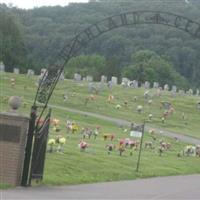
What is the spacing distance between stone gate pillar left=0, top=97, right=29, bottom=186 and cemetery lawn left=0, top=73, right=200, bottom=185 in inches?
67.4

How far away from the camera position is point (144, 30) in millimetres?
172250

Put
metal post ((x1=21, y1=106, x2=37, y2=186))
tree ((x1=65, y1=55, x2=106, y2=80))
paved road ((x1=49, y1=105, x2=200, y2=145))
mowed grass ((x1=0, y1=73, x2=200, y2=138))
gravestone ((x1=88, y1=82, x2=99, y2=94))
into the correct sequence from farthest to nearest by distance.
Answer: tree ((x1=65, y1=55, x2=106, y2=80)) < gravestone ((x1=88, y1=82, x2=99, y2=94)) < mowed grass ((x1=0, y1=73, x2=200, y2=138)) < paved road ((x1=49, y1=105, x2=200, y2=145)) < metal post ((x1=21, y1=106, x2=37, y2=186))

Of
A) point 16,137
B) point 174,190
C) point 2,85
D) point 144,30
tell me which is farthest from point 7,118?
point 144,30

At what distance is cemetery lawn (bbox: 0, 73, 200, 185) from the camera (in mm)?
23406

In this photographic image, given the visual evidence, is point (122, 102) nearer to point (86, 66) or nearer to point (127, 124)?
point (127, 124)

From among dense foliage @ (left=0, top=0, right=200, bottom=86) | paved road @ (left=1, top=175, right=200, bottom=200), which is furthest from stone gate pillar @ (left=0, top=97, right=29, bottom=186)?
dense foliage @ (left=0, top=0, right=200, bottom=86)

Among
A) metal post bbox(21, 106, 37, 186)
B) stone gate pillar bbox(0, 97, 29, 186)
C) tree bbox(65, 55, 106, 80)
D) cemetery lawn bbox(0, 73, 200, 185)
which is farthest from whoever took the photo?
tree bbox(65, 55, 106, 80)

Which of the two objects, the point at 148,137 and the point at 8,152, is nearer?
the point at 8,152

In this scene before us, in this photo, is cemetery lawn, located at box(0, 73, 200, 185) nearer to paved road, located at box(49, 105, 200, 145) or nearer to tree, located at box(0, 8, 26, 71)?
paved road, located at box(49, 105, 200, 145)

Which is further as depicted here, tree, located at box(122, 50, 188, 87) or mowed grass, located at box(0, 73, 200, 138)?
tree, located at box(122, 50, 188, 87)

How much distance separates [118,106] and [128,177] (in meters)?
36.8

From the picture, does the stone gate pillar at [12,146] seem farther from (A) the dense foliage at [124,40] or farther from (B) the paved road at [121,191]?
(A) the dense foliage at [124,40]

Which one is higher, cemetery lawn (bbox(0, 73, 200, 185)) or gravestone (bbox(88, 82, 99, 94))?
gravestone (bbox(88, 82, 99, 94))

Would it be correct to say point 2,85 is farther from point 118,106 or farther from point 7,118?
point 7,118
